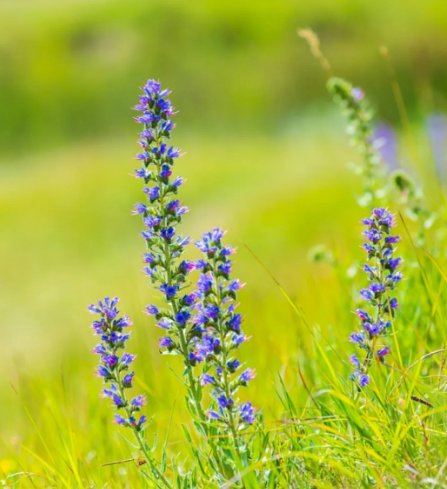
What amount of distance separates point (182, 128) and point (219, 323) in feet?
71.1

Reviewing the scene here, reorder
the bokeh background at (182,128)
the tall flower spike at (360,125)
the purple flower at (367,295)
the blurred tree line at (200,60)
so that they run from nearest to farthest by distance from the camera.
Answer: the purple flower at (367,295), the tall flower spike at (360,125), the bokeh background at (182,128), the blurred tree line at (200,60)

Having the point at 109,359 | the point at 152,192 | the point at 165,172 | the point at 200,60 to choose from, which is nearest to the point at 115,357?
the point at 109,359

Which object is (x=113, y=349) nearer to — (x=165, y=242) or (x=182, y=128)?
(x=165, y=242)

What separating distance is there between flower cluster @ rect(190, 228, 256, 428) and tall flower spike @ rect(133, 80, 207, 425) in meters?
0.14

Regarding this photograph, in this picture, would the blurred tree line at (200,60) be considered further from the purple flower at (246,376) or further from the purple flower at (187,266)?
the purple flower at (246,376)

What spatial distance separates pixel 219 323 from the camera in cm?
258

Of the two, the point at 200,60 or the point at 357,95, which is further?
the point at 200,60

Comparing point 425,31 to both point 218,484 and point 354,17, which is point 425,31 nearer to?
point 354,17

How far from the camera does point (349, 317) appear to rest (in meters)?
4.62

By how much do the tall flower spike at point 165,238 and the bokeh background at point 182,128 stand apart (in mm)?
5717

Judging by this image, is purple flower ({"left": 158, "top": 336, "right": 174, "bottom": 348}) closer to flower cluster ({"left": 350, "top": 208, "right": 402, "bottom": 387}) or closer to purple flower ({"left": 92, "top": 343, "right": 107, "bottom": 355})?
purple flower ({"left": 92, "top": 343, "right": 107, "bottom": 355})

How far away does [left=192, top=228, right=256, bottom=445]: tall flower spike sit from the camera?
8.43 ft

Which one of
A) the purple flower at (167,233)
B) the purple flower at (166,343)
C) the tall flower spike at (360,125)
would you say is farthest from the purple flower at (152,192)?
the tall flower spike at (360,125)

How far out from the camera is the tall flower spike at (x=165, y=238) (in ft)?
9.09
